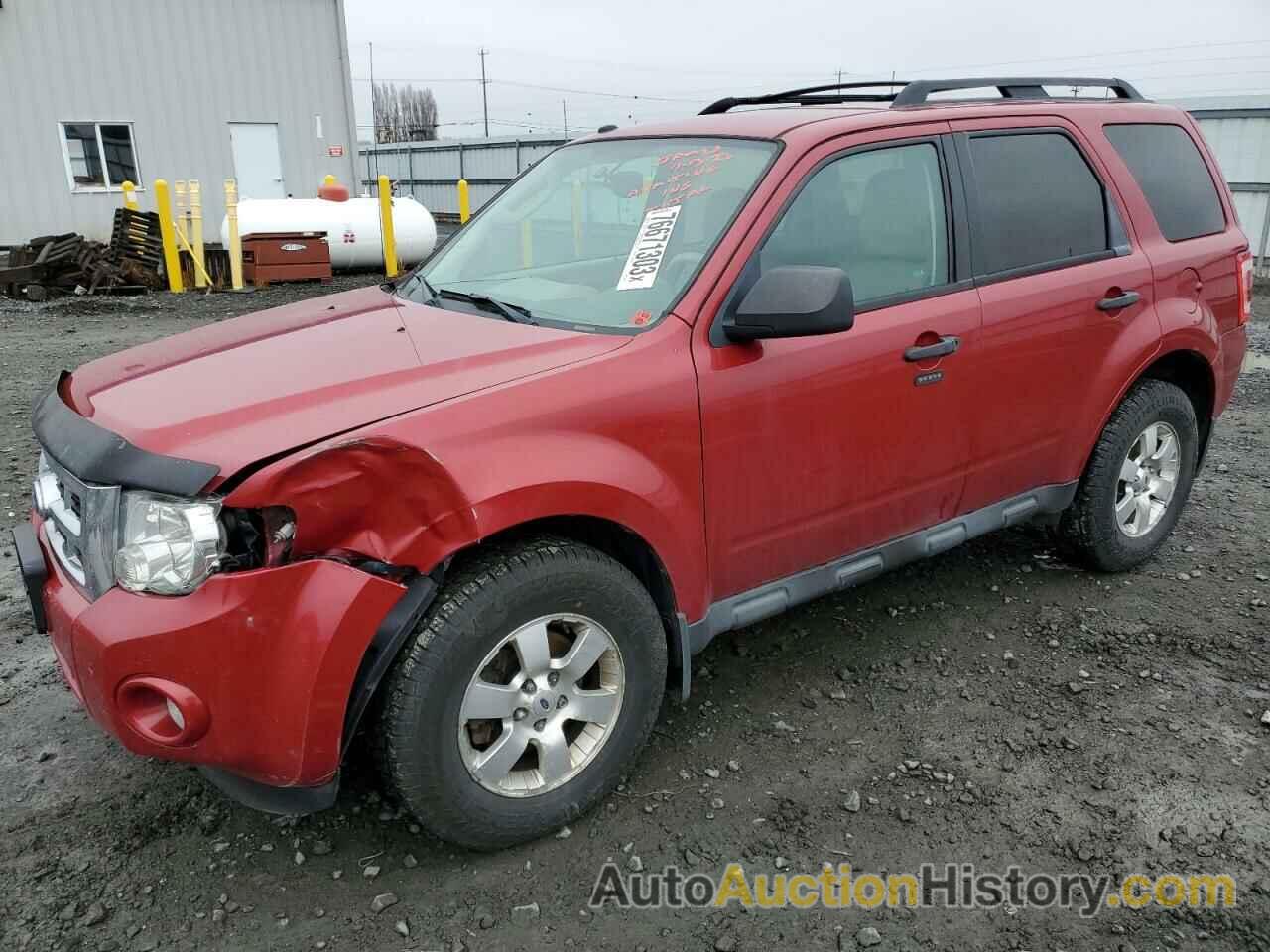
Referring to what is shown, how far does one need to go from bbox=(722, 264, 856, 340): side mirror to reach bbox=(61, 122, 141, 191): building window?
58.8 ft

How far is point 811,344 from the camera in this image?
293 cm

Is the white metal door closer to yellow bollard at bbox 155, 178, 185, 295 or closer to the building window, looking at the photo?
the building window

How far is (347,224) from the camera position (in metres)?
15.6

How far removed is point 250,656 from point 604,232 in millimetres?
1782

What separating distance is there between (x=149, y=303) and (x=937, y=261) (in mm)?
11683

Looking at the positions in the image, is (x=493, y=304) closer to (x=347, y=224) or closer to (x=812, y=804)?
(x=812, y=804)

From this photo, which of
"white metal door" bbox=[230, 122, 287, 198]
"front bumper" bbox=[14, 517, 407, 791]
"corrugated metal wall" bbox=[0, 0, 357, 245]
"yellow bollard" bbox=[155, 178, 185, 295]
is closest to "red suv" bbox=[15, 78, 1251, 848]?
"front bumper" bbox=[14, 517, 407, 791]

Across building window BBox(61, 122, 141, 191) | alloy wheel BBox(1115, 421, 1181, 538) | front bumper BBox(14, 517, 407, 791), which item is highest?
building window BBox(61, 122, 141, 191)

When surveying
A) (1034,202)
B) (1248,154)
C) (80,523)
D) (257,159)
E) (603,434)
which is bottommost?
(80,523)

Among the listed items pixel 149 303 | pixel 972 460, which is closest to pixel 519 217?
pixel 972 460

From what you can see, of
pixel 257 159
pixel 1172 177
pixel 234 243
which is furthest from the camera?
pixel 257 159

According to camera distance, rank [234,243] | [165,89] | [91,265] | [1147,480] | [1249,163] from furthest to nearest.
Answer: [165,89] → [1249,163] → [234,243] → [91,265] → [1147,480]

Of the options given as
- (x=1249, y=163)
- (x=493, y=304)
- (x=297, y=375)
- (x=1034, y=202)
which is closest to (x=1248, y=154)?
(x=1249, y=163)

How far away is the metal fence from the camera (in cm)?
2512
